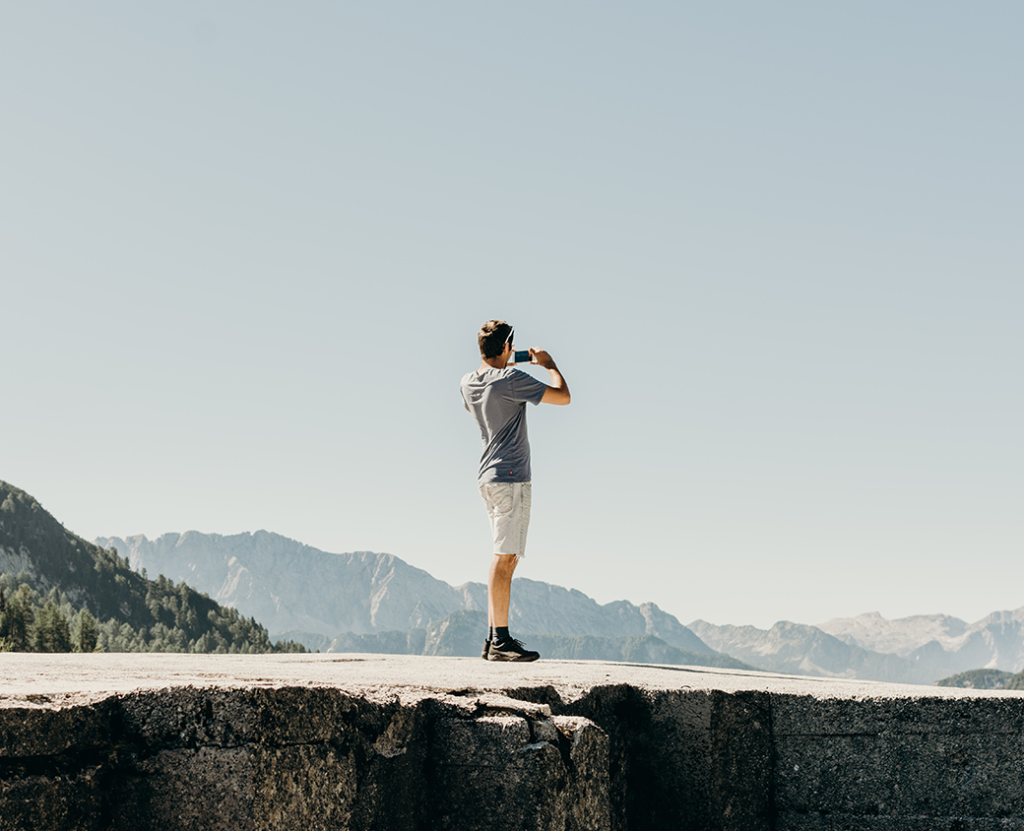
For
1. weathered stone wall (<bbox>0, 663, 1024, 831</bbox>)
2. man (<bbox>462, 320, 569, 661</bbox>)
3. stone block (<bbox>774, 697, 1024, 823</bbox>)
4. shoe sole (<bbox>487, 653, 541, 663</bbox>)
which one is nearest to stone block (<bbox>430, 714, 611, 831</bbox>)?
weathered stone wall (<bbox>0, 663, 1024, 831</bbox>)

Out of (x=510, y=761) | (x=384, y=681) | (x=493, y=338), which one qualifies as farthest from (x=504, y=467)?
(x=510, y=761)

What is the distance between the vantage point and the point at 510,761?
3635 millimetres

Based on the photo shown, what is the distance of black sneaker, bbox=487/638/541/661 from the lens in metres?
7.43

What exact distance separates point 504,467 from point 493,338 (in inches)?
48.7

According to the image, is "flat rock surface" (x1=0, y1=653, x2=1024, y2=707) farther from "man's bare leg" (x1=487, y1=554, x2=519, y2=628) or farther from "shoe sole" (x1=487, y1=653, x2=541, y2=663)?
"man's bare leg" (x1=487, y1=554, x2=519, y2=628)

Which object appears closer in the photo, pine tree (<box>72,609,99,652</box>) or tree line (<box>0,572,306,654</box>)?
pine tree (<box>72,609,99,652</box>)

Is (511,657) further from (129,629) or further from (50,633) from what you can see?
(129,629)

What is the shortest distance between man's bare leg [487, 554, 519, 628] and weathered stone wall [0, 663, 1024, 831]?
2627 millimetres

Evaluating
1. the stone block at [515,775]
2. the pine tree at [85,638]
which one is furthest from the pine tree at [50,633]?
the stone block at [515,775]

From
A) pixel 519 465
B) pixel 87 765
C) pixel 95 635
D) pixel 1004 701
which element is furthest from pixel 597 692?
pixel 95 635

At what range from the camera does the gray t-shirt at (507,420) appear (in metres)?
7.85

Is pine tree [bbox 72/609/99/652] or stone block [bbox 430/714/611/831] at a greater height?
stone block [bbox 430/714/611/831]

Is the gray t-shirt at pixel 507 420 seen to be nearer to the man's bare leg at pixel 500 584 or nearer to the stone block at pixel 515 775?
the man's bare leg at pixel 500 584

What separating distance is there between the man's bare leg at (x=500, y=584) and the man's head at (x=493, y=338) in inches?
72.6
